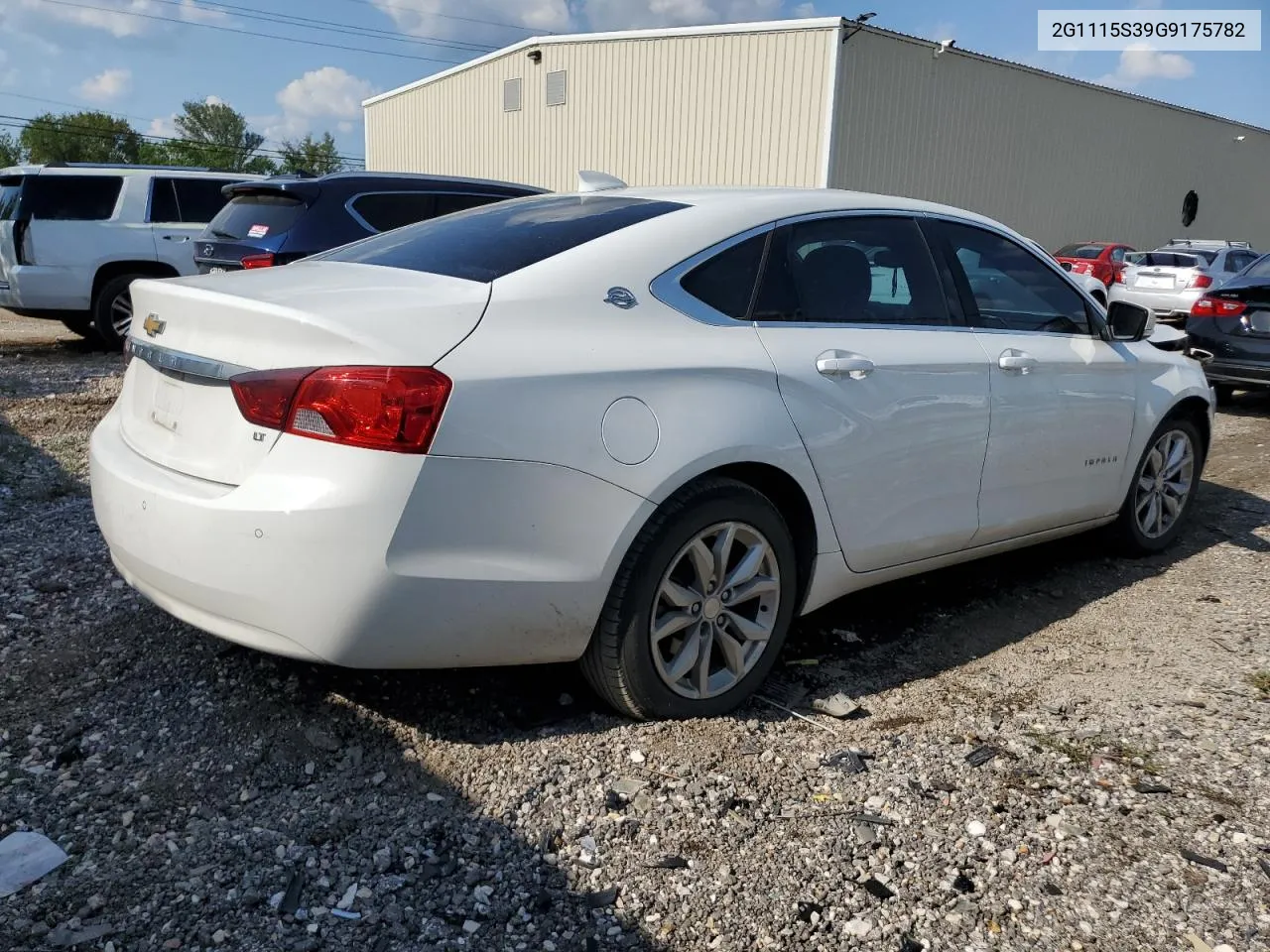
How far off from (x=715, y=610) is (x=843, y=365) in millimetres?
879

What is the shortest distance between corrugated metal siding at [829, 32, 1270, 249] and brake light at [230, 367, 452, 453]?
16918 millimetres

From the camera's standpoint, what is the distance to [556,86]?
75.2ft

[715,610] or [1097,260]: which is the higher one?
[1097,260]

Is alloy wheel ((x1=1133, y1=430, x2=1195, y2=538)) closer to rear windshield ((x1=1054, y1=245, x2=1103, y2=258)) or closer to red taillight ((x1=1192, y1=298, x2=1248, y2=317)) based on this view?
red taillight ((x1=1192, y1=298, x2=1248, y2=317))

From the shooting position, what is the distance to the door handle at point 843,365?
323cm

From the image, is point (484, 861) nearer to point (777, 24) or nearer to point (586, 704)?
point (586, 704)

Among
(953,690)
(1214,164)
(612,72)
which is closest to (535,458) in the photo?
(953,690)

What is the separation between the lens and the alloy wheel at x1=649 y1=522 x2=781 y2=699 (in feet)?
9.76

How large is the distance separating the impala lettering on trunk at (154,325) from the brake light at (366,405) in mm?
674

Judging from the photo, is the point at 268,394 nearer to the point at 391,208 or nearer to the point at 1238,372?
the point at 391,208

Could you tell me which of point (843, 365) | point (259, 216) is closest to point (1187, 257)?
point (259, 216)

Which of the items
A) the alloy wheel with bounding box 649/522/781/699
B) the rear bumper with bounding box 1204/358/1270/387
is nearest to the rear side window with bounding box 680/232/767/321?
the alloy wheel with bounding box 649/522/781/699

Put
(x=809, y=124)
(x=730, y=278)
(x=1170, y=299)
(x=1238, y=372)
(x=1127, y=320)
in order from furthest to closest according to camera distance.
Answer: (x=809, y=124)
(x=1170, y=299)
(x=1238, y=372)
(x=1127, y=320)
(x=730, y=278)

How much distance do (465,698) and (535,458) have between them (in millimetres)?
1021
